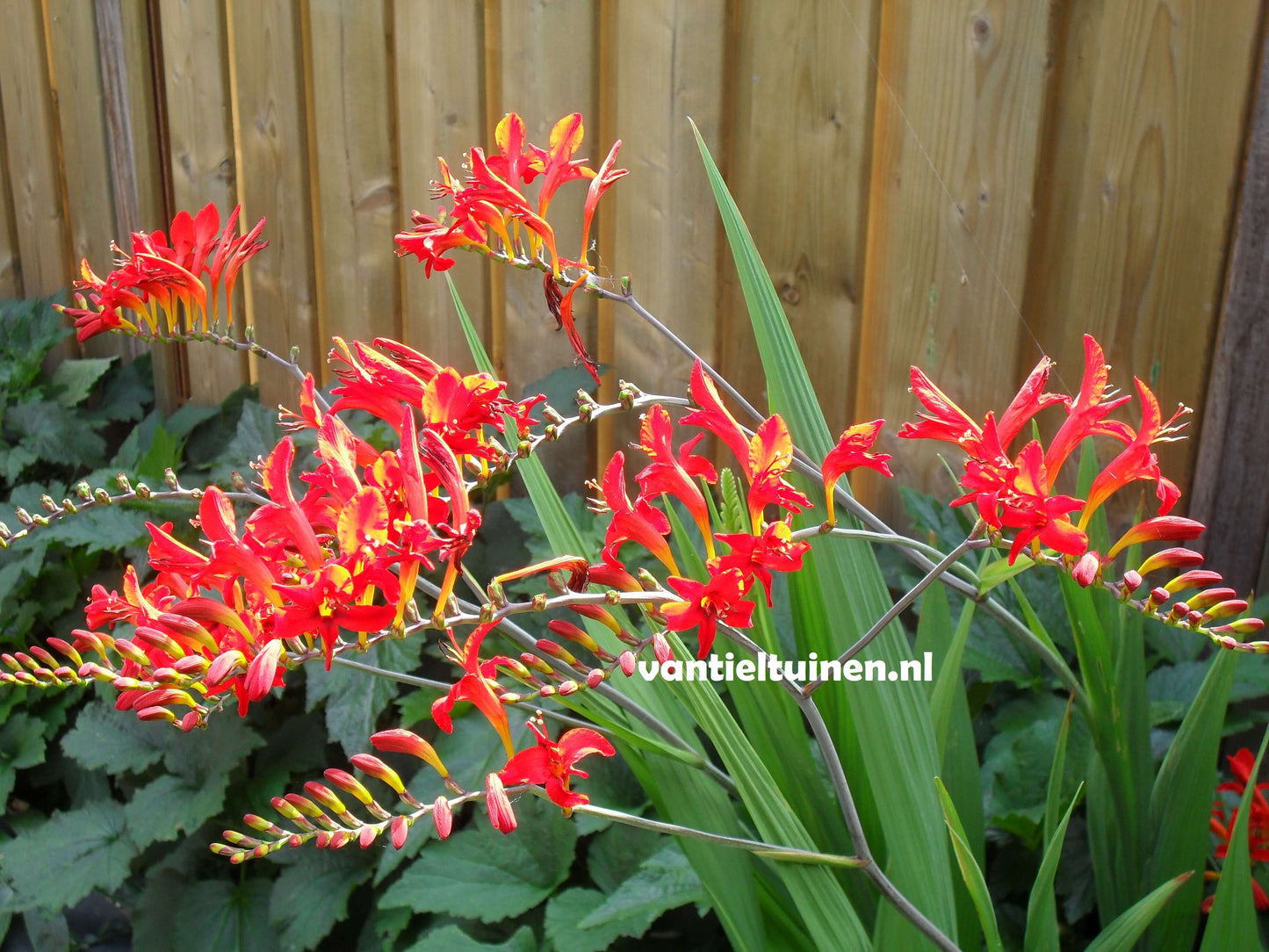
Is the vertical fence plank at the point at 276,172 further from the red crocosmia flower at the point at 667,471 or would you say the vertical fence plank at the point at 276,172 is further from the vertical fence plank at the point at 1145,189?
the red crocosmia flower at the point at 667,471

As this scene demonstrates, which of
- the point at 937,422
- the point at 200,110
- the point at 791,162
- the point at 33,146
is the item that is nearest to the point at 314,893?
the point at 937,422

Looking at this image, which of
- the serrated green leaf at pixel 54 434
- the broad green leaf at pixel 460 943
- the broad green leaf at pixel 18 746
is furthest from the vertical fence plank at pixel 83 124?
the broad green leaf at pixel 460 943

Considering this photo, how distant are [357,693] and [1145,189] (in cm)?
133

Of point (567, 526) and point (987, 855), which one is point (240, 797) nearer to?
point (567, 526)

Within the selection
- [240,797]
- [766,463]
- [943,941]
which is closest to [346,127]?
[240,797]

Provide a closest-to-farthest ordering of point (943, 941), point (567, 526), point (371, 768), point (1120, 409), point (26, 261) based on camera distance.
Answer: point (371, 768) < point (943, 941) < point (567, 526) < point (1120, 409) < point (26, 261)

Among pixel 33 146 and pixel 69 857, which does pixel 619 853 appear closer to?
pixel 69 857

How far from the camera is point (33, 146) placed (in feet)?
9.65

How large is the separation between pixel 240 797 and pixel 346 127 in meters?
1.33

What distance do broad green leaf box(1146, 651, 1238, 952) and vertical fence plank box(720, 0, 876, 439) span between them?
81 centimetres

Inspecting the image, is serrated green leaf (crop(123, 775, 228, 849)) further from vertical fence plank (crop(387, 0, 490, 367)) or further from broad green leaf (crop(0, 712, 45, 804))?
vertical fence plank (crop(387, 0, 490, 367))

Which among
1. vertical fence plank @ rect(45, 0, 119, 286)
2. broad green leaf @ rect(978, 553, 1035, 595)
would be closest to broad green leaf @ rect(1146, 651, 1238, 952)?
broad green leaf @ rect(978, 553, 1035, 595)

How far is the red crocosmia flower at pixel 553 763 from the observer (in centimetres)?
64

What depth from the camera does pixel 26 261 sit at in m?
3.12
